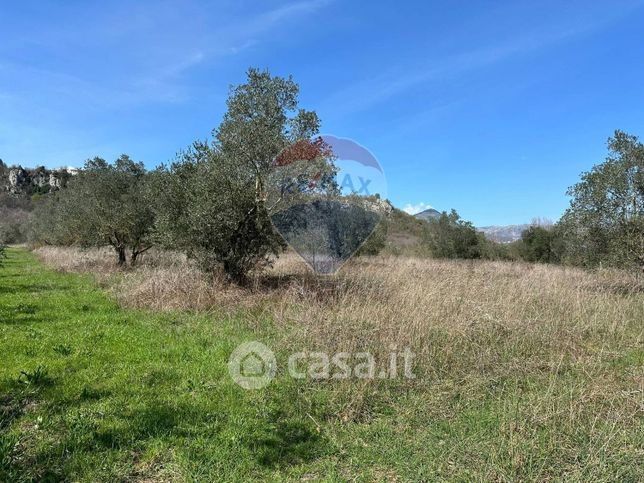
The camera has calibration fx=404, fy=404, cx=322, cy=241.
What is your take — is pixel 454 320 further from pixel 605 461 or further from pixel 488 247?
pixel 488 247

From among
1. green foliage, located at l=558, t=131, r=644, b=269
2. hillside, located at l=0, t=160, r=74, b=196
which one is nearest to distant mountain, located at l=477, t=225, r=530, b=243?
green foliage, located at l=558, t=131, r=644, b=269

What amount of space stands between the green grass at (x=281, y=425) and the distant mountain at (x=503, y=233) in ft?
109

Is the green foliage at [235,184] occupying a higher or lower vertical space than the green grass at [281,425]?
higher

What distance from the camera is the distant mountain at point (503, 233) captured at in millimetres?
37375

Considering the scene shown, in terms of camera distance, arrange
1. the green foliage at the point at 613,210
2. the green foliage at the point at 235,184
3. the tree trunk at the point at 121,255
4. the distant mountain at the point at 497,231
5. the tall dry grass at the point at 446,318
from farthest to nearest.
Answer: the distant mountain at the point at 497,231, the tree trunk at the point at 121,255, the green foliage at the point at 613,210, the green foliage at the point at 235,184, the tall dry grass at the point at 446,318

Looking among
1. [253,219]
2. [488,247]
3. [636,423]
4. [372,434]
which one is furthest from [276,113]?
[488,247]

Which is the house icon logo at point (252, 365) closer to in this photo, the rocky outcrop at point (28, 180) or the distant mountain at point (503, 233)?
the distant mountain at point (503, 233)

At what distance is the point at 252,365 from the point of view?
19.2 feet

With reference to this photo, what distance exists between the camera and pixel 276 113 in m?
11.6

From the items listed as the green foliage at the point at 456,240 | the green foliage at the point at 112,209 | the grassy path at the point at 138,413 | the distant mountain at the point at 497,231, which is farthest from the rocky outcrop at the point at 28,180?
the grassy path at the point at 138,413

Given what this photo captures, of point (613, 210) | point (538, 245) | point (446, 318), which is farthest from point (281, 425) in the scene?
point (538, 245)

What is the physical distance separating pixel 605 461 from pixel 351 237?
15.0 meters

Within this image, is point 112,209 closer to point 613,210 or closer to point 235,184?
point 235,184

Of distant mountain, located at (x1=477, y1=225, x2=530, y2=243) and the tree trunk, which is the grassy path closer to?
the tree trunk
